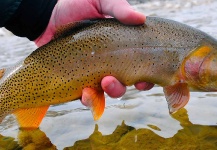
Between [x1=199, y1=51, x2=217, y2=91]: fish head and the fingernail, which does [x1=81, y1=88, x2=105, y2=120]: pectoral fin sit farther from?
[x1=199, y1=51, x2=217, y2=91]: fish head

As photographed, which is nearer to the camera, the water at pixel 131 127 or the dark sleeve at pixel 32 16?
the water at pixel 131 127

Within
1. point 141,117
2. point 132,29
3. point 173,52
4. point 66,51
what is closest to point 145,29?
point 132,29

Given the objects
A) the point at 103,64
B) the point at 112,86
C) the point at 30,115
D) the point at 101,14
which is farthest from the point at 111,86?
the point at 101,14

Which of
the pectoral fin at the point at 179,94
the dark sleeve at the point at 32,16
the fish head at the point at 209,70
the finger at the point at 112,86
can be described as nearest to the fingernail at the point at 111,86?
the finger at the point at 112,86

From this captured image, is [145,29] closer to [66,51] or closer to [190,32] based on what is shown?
[190,32]

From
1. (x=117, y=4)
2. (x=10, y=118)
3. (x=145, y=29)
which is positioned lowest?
(x=10, y=118)

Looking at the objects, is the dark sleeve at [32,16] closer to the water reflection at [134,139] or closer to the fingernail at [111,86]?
the water reflection at [134,139]
